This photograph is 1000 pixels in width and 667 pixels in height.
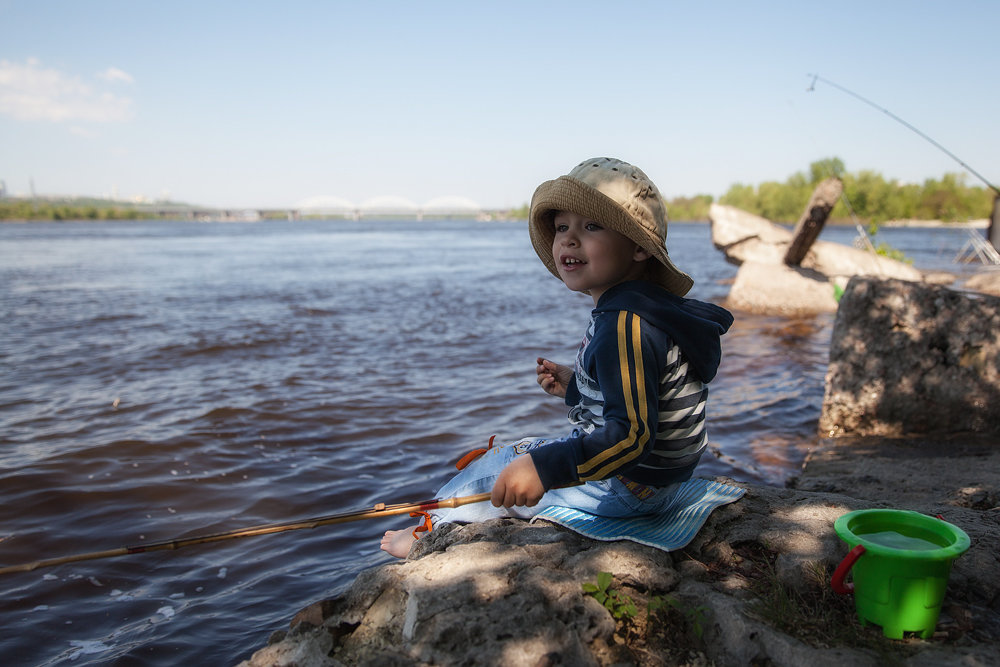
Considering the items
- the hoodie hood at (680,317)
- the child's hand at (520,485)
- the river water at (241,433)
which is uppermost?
the hoodie hood at (680,317)

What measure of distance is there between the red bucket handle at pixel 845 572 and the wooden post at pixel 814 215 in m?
11.2

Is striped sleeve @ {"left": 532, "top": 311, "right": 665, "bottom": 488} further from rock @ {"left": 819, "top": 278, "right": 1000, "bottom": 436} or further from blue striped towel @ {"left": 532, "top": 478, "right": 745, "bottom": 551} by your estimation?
rock @ {"left": 819, "top": 278, "right": 1000, "bottom": 436}

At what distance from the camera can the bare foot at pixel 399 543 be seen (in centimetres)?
293

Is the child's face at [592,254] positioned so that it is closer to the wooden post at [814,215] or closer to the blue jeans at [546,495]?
the blue jeans at [546,495]

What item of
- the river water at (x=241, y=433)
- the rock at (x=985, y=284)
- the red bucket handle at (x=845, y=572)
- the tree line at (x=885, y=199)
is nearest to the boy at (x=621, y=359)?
the red bucket handle at (x=845, y=572)

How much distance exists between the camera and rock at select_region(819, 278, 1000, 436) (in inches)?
192

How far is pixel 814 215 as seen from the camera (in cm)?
1282

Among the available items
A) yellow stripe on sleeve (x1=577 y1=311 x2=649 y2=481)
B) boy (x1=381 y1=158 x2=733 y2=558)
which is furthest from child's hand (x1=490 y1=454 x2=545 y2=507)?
yellow stripe on sleeve (x1=577 y1=311 x2=649 y2=481)

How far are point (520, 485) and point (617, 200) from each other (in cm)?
100

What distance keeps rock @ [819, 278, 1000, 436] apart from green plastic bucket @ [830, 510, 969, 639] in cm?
340

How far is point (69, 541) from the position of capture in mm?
4137

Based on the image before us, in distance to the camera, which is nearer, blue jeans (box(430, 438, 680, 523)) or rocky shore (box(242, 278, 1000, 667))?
rocky shore (box(242, 278, 1000, 667))

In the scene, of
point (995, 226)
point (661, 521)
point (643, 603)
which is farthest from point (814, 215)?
point (643, 603)

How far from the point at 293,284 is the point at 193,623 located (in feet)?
53.1
